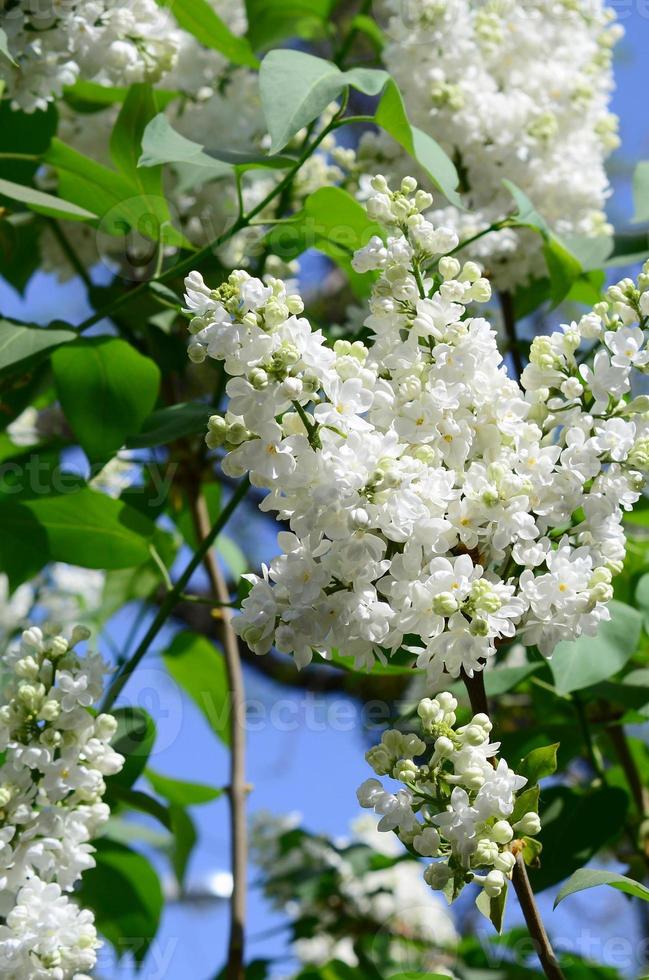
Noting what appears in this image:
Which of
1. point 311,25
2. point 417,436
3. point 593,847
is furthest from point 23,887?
point 311,25

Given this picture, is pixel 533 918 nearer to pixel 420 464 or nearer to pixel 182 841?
pixel 420 464

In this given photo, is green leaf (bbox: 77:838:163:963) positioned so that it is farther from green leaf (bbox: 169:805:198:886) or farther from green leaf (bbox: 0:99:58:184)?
green leaf (bbox: 0:99:58:184)

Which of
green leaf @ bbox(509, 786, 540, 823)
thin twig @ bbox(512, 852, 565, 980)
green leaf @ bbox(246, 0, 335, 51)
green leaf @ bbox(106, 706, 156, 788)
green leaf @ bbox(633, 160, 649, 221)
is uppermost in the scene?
green leaf @ bbox(246, 0, 335, 51)

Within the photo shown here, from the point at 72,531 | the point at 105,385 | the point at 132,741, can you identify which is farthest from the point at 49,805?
the point at 105,385

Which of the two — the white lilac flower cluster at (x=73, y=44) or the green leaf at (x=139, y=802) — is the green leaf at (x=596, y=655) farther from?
the white lilac flower cluster at (x=73, y=44)

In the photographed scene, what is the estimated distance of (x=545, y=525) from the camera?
88 centimetres

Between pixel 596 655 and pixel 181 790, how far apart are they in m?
0.82

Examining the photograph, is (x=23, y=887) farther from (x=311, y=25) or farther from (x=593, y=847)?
(x=311, y=25)

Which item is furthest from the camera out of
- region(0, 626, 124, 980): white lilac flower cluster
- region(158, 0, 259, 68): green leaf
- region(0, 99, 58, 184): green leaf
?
region(158, 0, 259, 68): green leaf

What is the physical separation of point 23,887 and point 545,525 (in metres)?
0.56

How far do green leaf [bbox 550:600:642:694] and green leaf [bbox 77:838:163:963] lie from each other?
2.21 feet

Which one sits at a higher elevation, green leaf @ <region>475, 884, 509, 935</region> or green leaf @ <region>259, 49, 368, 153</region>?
green leaf @ <region>259, 49, 368, 153</region>

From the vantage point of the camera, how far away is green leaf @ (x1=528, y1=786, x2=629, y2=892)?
1.33 metres

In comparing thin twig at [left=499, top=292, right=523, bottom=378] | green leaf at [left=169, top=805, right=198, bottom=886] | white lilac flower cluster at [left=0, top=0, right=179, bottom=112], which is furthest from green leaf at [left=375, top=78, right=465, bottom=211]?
green leaf at [left=169, top=805, right=198, bottom=886]
